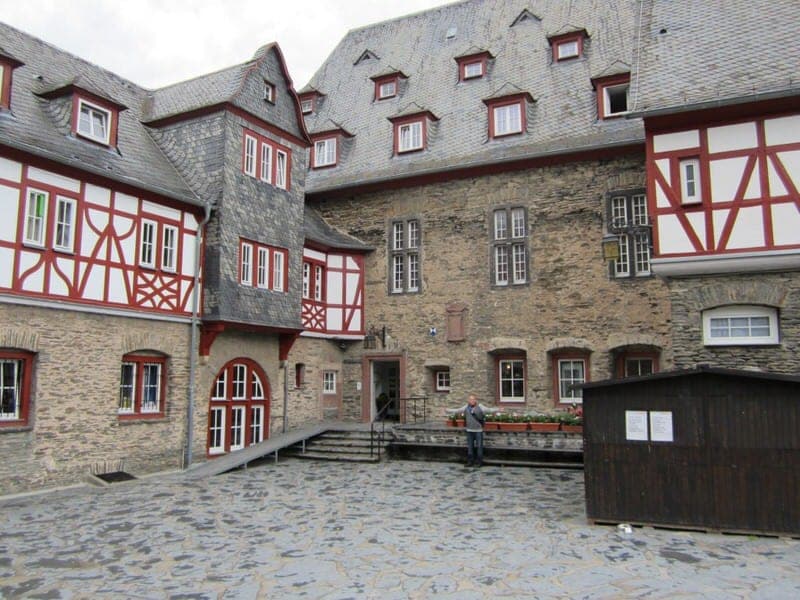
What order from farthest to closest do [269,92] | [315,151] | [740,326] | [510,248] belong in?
1. [315,151]
2. [510,248]
3. [269,92]
4. [740,326]

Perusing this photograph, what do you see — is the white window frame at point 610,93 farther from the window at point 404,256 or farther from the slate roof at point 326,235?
the slate roof at point 326,235

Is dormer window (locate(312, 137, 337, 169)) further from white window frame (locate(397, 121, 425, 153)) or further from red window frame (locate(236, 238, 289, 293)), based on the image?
red window frame (locate(236, 238, 289, 293))

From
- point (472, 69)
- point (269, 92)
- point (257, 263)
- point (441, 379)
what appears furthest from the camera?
point (472, 69)

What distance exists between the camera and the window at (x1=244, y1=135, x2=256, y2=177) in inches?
669

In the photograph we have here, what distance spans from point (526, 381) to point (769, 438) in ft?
30.8

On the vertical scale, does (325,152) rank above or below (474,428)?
above

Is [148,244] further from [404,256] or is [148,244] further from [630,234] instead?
[630,234]

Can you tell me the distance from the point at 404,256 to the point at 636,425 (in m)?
11.5

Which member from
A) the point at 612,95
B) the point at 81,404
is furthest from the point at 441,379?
the point at 81,404

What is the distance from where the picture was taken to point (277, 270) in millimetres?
17641

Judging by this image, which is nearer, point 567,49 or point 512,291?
point 512,291

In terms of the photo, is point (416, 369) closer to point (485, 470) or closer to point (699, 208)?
point (485, 470)

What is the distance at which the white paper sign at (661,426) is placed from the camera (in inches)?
376

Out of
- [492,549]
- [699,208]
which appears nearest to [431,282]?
[699,208]
